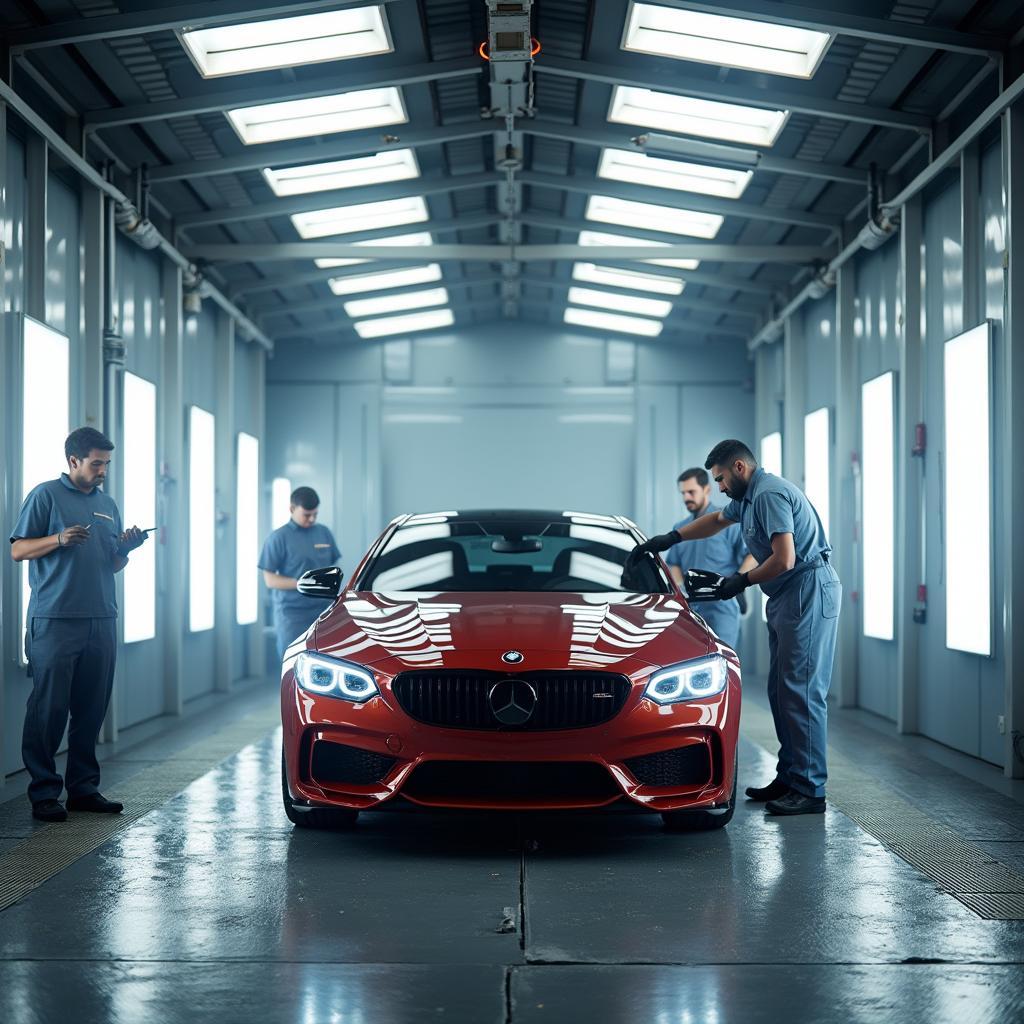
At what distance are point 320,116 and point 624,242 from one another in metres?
4.48

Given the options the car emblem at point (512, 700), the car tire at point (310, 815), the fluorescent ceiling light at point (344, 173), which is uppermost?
the fluorescent ceiling light at point (344, 173)

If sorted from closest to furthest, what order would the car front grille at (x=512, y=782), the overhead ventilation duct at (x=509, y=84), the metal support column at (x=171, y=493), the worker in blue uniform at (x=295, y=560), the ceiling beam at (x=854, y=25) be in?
the car front grille at (x=512, y=782)
the overhead ventilation duct at (x=509, y=84)
the ceiling beam at (x=854, y=25)
the worker in blue uniform at (x=295, y=560)
the metal support column at (x=171, y=493)

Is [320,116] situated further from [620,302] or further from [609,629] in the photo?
[620,302]

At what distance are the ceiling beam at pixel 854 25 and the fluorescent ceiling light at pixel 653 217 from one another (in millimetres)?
4292

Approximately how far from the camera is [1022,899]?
15.4 ft

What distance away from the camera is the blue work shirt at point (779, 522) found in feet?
20.9

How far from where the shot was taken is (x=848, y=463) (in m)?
11.8

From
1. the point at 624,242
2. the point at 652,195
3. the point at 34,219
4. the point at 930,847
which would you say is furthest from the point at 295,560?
the point at 624,242

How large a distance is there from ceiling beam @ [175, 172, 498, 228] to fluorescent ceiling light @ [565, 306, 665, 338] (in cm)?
495

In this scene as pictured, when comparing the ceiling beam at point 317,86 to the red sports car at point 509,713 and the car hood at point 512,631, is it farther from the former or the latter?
the red sports car at point 509,713

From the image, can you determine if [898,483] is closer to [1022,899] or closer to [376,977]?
[1022,899]

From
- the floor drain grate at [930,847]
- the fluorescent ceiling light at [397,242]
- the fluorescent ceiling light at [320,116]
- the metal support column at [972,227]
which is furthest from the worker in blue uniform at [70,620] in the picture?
the fluorescent ceiling light at [397,242]

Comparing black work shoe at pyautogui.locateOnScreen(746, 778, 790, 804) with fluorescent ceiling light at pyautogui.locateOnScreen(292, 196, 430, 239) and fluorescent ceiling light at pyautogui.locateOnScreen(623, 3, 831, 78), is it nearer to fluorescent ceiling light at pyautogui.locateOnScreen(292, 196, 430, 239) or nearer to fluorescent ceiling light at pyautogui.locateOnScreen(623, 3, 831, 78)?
fluorescent ceiling light at pyautogui.locateOnScreen(623, 3, 831, 78)

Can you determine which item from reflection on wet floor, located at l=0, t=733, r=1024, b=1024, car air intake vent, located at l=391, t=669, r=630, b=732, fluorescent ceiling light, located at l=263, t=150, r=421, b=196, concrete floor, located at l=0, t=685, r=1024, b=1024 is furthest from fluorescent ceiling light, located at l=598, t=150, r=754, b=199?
car air intake vent, located at l=391, t=669, r=630, b=732
